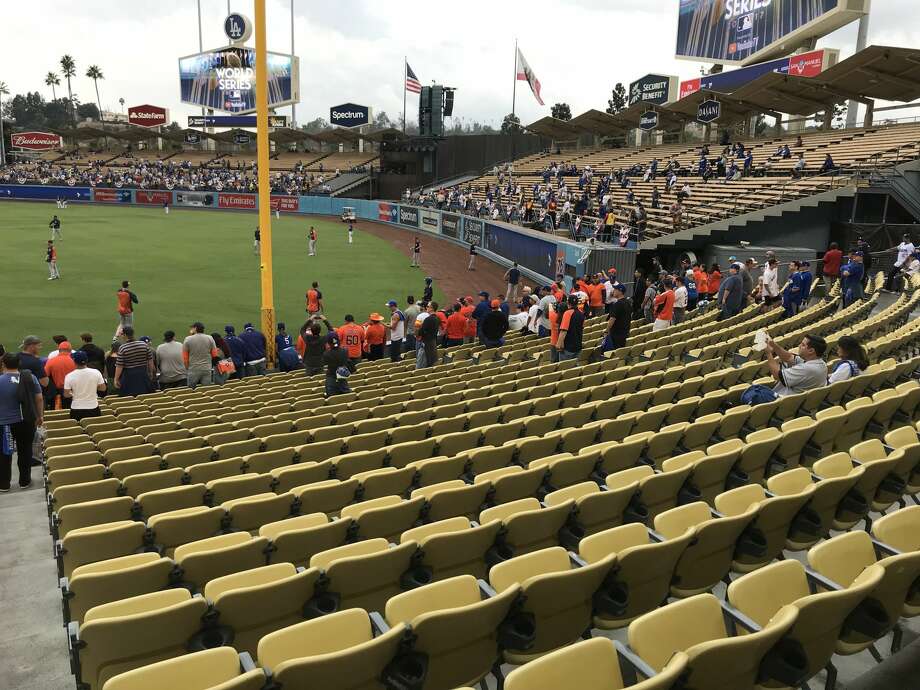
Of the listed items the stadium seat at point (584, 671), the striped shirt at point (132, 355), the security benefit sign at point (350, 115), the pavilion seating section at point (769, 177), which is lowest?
the striped shirt at point (132, 355)

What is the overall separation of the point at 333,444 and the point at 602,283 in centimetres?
1411

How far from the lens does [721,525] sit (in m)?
4.23

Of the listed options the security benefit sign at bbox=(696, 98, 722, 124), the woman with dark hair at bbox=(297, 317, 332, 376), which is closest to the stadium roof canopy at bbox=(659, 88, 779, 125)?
the security benefit sign at bbox=(696, 98, 722, 124)

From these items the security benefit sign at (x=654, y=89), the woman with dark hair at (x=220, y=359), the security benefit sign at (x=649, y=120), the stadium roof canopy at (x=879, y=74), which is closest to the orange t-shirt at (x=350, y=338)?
the woman with dark hair at (x=220, y=359)

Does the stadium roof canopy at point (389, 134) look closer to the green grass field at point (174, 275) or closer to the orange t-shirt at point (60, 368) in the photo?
the green grass field at point (174, 275)

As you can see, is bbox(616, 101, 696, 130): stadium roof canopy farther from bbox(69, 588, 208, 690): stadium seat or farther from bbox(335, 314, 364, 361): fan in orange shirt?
bbox(69, 588, 208, 690): stadium seat

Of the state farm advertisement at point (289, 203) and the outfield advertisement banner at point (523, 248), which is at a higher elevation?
the state farm advertisement at point (289, 203)

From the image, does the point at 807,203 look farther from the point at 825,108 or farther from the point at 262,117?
the point at 262,117

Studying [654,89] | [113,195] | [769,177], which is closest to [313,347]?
[769,177]

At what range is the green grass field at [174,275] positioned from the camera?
21641 millimetres

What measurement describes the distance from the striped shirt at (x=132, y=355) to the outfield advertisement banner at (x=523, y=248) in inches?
724

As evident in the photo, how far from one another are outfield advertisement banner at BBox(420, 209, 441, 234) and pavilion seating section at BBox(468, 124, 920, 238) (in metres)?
6.70

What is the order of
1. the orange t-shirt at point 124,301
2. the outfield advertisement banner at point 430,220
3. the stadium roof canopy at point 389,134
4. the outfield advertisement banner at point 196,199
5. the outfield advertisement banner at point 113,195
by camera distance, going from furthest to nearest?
the stadium roof canopy at point 389,134, the outfield advertisement banner at point 113,195, the outfield advertisement banner at point 196,199, the outfield advertisement banner at point 430,220, the orange t-shirt at point 124,301

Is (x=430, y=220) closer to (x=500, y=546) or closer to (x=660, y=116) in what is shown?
(x=660, y=116)
